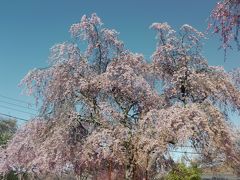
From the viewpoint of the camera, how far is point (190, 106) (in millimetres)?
10781

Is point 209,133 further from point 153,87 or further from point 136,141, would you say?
point 153,87

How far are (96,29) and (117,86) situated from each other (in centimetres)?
207

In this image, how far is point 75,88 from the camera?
12.1 metres

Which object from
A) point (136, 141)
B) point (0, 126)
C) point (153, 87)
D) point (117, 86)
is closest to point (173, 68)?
point (153, 87)

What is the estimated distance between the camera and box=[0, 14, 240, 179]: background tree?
10680mm

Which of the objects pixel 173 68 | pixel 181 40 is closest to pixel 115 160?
pixel 173 68

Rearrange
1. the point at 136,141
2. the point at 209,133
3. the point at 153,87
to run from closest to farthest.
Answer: the point at 209,133 < the point at 136,141 < the point at 153,87

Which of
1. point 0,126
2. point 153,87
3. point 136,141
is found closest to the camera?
point 136,141

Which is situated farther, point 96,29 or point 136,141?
point 96,29

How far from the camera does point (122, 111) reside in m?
12.2

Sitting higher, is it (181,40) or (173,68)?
(181,40)

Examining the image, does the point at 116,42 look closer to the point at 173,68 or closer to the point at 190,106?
the point at 173,68

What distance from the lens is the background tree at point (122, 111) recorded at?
10.7m

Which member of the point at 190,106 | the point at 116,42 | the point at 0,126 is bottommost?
the point at 190,106
